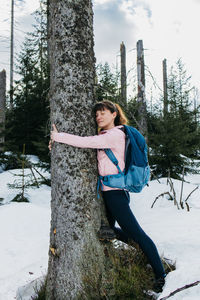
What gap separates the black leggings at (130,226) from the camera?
2469 mm

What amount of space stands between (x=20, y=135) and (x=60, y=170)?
31.7 feet

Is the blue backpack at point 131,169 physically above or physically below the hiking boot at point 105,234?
above

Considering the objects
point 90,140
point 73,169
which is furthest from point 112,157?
point 73,169

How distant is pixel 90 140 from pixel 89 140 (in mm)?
10

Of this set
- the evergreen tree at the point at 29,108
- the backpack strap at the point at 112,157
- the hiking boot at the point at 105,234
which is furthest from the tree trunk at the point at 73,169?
the evergreen tree at the point at 29,108

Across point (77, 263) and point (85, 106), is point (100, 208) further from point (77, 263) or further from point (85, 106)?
point (85, 106)

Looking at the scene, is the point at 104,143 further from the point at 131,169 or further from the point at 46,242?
the point at 46,242

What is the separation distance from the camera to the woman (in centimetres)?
248

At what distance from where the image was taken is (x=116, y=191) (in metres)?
2.57

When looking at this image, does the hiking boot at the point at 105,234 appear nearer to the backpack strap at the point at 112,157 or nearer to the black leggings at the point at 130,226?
the black leggings at the point at 130,226

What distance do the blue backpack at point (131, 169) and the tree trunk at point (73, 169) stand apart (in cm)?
22

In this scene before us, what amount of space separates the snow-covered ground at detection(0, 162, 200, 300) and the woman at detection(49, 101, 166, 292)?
0.80 ft

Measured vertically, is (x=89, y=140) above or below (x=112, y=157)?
above

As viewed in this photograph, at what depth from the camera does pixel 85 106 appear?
103 inches
